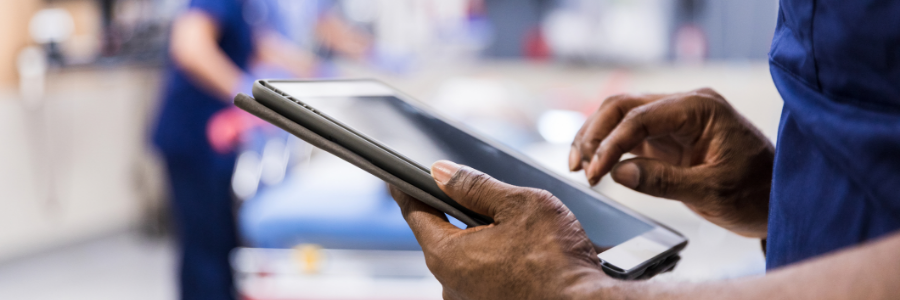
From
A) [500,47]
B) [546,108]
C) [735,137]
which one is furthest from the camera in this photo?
[500,47]

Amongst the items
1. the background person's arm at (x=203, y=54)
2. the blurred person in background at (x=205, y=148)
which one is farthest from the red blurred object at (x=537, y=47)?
the background person's arm at (x=203, y=54)

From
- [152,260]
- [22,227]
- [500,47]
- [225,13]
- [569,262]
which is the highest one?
[225,13]

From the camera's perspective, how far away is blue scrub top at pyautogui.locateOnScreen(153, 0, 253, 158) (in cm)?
190

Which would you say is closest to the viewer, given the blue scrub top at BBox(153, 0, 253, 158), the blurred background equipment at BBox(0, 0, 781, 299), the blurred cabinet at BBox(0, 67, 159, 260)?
the blurred background equipment at BBox(0, 0, 781, 299)

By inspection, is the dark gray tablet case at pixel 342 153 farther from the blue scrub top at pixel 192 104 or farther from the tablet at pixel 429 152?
the blue scrub top at pixel 192 104

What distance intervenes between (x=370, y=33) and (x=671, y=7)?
1776mm

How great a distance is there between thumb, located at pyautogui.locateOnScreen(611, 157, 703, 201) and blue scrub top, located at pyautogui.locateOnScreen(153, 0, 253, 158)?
4.88ft

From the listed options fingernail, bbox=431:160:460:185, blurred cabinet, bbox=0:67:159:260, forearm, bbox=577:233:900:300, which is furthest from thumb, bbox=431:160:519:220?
blurred cabinet, bbox=0:67:159:260

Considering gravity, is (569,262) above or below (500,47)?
above

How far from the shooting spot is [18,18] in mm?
3178

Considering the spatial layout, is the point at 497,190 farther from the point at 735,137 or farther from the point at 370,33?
the point at 370,33

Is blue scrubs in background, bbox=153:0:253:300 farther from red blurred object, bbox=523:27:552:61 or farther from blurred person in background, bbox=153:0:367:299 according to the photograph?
red blurred object, bbox=523:27:552:61

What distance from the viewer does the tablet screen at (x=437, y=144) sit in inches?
22.3

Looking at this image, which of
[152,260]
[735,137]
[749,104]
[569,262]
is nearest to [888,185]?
[569,262]
